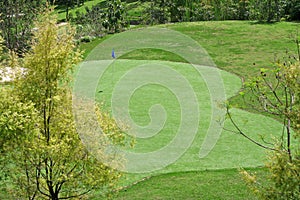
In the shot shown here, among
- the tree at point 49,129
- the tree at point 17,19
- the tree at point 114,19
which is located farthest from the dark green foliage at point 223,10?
the tree at point 49,129

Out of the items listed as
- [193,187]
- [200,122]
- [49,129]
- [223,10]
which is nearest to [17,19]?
[223,10]

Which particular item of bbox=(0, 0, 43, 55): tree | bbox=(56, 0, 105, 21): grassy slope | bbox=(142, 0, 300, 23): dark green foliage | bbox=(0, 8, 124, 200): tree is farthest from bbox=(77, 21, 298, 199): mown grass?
bbox=(56, 0, 105, 21): grassy slope

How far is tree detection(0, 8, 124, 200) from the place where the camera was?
21.5 ft

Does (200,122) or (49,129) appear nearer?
(49,129)

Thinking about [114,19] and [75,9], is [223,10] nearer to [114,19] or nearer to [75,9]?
[114,19]

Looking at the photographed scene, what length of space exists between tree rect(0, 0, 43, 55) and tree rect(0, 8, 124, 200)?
26.9 metres

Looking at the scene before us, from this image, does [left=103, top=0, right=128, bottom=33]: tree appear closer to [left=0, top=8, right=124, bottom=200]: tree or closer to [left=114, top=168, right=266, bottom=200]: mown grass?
[left=114, top=168, right=266, bottom=200]: mown grass

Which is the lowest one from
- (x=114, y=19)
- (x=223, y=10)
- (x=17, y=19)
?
(x=114, y=19)

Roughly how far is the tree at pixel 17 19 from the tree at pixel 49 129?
2687 centimetres

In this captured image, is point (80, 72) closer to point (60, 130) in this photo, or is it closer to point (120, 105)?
point (120, 105)

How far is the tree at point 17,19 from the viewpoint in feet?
109

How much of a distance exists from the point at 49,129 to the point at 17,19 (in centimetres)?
3003

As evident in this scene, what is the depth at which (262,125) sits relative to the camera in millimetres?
14508

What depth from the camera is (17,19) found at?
3478cm
